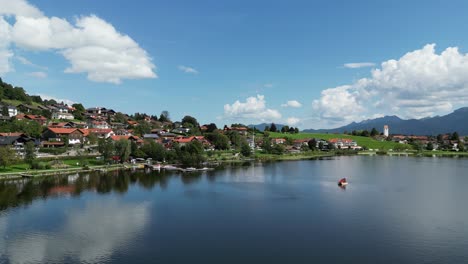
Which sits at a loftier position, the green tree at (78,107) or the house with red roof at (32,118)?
the green tree at (78,107)

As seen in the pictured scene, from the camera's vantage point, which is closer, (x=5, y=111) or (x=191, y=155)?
(x=191, y=155)

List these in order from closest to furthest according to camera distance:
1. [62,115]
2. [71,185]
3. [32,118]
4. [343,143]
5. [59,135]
→ [71,185] < [59,135] < [32,118] < [62,115] < [343,143]

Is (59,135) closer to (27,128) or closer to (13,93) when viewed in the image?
(27,128)

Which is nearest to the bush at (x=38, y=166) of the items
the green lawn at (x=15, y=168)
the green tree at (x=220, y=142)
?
the green lawn at (x=15, y=168)

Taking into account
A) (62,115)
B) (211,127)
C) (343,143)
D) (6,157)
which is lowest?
(6,157)

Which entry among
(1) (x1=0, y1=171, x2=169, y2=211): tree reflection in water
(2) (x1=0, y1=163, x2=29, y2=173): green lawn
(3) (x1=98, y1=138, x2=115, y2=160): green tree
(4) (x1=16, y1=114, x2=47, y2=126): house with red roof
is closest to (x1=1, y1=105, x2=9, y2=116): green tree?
(4) (x1=16, y1=114, x2=47, y2=126): house with red roof

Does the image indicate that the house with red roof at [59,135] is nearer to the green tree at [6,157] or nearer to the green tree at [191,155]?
the green tree at [6,157]

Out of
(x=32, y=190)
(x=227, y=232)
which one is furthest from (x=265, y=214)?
(x=32, y=190)

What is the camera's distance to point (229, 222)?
2458 centimetres

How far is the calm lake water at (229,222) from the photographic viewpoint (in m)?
18.4

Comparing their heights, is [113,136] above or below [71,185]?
above

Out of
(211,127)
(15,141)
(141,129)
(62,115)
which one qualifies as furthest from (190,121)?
(15,141)

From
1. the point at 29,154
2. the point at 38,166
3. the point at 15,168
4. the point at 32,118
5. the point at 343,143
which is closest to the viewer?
the point at 15,168

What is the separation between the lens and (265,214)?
27031mm
